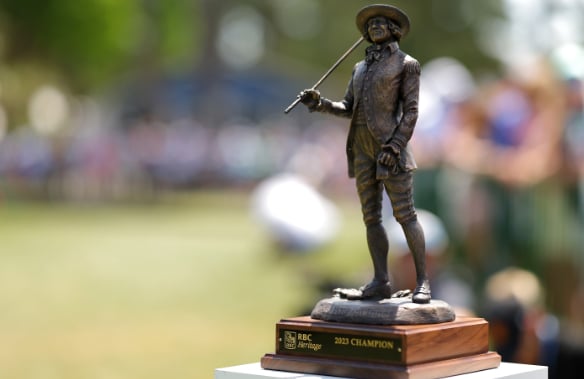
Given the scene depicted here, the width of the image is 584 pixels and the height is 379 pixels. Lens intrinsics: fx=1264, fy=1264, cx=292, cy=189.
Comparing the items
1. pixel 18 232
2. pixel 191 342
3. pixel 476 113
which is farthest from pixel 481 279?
pixel 18 232

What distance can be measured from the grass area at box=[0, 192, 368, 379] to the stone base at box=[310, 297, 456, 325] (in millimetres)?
5483

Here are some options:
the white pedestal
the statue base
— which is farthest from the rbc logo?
the white pedestal

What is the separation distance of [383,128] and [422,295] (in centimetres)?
66

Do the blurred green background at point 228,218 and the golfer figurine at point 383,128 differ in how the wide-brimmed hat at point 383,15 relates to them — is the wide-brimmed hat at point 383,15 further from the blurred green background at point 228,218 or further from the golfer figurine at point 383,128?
the blurred green background at point 228,218

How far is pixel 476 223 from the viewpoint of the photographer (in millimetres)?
11273

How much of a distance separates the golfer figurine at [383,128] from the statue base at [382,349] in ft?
0.65

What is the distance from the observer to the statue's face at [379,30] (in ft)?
16.3

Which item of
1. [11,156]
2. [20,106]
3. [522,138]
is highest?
[20,106]

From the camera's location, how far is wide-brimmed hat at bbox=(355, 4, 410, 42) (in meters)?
4.94

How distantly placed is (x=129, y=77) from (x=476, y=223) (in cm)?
5356

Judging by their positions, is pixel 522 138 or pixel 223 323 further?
pixel 223 323

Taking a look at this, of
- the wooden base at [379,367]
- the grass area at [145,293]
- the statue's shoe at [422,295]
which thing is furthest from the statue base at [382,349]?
the grass area at [145,293]

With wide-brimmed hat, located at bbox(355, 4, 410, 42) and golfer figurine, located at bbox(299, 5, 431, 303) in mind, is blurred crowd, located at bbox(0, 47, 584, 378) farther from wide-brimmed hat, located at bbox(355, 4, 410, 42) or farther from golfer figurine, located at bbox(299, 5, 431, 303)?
wide-brimmed hat, located at bbox(355, 4, 410, 42)

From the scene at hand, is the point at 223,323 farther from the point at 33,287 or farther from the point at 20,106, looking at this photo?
the point at 20,106
